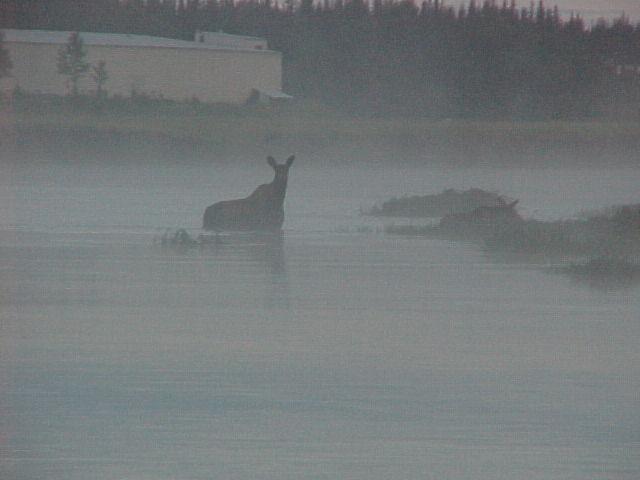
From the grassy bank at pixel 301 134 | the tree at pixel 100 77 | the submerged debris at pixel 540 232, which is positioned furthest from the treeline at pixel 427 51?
the submerged debris at pixel 540 232

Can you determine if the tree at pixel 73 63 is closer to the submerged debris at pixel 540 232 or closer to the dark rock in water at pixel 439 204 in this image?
the dark rock in water at pixel 439 204

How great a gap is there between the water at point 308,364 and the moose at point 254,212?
1.97 ft

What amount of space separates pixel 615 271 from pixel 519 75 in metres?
60.7

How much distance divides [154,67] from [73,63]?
702 centimetres

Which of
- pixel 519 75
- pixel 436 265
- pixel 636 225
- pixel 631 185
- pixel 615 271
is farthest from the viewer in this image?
pixel 519 75

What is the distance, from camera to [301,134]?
205ft

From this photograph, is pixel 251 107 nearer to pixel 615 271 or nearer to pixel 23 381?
pixel 615 271

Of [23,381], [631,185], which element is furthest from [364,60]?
[23,381]

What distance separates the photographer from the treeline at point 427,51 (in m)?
73.8

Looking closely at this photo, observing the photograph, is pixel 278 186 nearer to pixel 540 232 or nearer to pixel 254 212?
pixel 254 212

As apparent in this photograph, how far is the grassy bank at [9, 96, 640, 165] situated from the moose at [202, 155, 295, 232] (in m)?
36.4

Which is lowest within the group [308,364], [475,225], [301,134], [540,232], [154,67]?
[301,134]

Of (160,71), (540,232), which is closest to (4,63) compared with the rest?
(160,71)

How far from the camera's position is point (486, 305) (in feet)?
45.8
